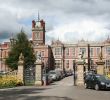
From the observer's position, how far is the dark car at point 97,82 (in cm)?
2983

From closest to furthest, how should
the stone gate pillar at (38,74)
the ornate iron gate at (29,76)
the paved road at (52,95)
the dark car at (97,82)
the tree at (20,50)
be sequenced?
the paved road at (52,95), the dark car at (97,82), the stone gate pillar at (38,74), the ornate iron gate at (29,76), the tree at (20,50)

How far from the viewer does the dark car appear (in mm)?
29828

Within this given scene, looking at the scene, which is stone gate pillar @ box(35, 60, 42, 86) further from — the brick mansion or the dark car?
the brick mansion

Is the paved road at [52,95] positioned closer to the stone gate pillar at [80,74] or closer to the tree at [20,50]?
the stone gate pillar at [80,74]

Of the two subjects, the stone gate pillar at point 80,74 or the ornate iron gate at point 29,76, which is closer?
the stone gate pillar at point 80,74

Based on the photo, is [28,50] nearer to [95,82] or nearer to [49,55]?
[49,55]

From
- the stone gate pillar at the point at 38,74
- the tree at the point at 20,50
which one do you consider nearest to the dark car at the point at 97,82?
the stone gate pillar at the point at 38,74

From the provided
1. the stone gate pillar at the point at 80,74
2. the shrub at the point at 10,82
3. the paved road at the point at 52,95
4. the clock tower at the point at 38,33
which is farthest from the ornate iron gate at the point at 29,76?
the clock tower at the point at 38,33

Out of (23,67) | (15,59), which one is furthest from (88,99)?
(15,59)

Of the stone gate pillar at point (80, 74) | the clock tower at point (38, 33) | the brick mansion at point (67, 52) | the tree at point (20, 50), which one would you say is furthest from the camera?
the clock tower at point (38, 33)

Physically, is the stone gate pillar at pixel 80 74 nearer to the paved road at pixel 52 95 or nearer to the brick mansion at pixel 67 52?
the paved road at pixel 52 95

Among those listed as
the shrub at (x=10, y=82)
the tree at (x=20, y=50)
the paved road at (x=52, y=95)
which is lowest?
the paved road at (x=52, y=95)

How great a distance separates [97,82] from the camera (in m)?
30.3

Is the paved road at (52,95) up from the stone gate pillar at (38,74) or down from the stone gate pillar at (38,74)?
down
